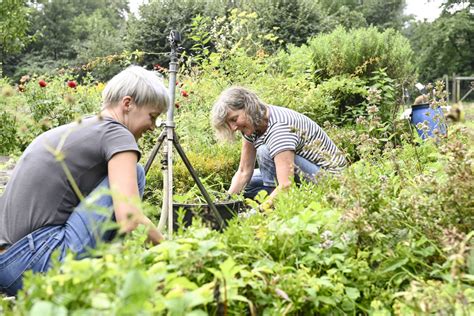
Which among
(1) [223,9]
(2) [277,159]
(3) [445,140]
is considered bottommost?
(2) [277,159]

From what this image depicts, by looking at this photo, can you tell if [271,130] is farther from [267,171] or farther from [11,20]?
[11,20]

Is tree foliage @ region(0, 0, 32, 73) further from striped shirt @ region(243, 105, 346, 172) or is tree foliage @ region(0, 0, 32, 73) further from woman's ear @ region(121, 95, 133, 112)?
woman's ear @ region(121, 95, 133, 112)

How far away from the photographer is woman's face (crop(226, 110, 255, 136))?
12.1ft

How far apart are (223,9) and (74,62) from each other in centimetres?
1888

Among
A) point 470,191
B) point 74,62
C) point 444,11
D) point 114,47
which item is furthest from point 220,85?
point 444,11

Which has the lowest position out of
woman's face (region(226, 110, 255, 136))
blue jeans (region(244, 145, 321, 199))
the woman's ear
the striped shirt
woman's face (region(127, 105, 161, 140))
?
blue jeans (region(244, 145, 321, 199))

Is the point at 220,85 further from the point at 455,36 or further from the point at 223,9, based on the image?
the point at 455,36

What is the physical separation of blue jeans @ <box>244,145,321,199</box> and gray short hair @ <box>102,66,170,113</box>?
1.43 m

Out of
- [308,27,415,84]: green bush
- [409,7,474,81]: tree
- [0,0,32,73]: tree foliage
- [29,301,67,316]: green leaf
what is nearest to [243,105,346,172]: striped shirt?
[29,301,67,316]: green leaf

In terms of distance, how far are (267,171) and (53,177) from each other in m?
2.16

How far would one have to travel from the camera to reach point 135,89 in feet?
8.02

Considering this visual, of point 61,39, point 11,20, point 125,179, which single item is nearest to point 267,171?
point 125,179

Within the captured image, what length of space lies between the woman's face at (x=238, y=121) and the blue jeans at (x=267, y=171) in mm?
318

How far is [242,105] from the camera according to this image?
368cm
